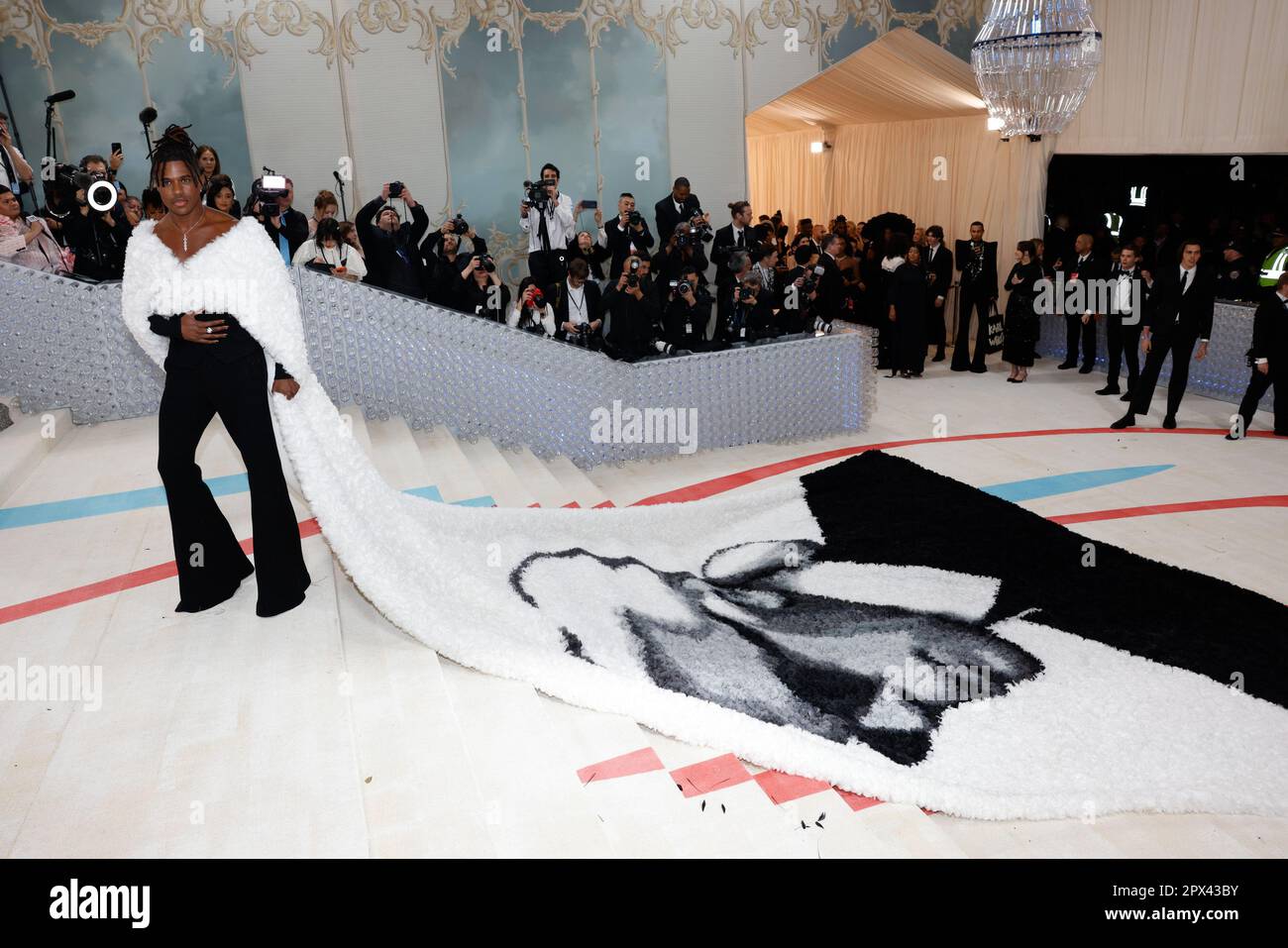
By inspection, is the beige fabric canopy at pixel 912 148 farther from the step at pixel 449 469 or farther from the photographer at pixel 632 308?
the step at pixel 449 469

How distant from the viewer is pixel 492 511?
166 inches

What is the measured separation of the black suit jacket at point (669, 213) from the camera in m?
9.46

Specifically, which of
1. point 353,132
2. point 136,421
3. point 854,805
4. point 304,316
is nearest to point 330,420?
point 854,805

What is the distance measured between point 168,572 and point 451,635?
1.33 m

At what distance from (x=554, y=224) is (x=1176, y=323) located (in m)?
5.00

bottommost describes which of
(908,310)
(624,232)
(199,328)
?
(908,310)

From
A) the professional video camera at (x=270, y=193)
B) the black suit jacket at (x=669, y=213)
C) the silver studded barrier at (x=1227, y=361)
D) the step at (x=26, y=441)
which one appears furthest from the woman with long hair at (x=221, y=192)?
the silver studded barrier at (x=1227, y=361)

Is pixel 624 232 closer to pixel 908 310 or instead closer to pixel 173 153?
pixel 908 310

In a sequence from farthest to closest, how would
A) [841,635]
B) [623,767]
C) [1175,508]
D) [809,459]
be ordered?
[809,459]
[1175,508]
[841,635]
[623,767]

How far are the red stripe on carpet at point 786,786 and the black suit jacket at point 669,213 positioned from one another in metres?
7.28

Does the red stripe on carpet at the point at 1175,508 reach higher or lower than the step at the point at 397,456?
lower

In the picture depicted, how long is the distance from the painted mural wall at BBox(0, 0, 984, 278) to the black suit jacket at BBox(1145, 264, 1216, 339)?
4.75 m

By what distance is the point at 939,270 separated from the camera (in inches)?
373

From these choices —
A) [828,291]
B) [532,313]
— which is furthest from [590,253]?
[828,291]
